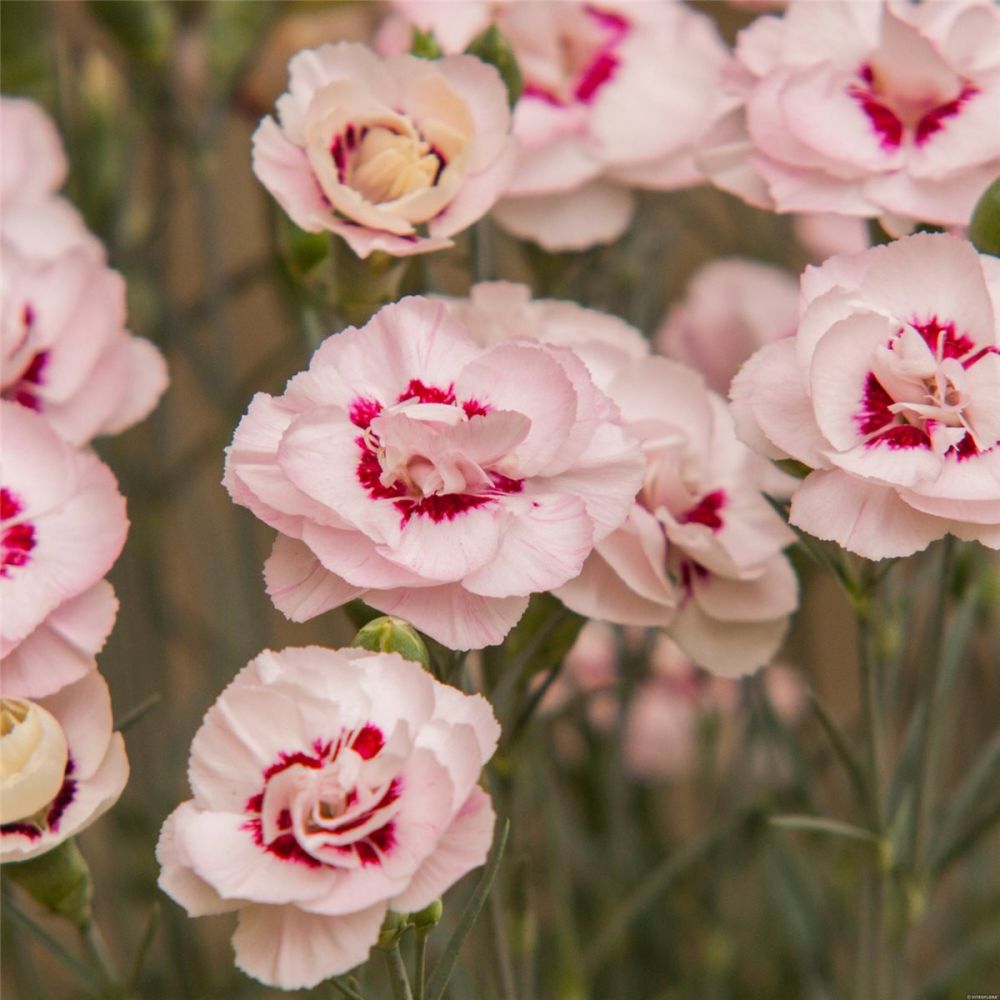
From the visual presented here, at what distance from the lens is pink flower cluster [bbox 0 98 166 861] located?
0.39 meters

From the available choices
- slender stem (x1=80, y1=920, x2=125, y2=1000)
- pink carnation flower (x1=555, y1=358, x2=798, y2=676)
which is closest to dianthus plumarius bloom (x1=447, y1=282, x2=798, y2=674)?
pink carnation flower (x1=555, y1=358, x2=798, y2=676)

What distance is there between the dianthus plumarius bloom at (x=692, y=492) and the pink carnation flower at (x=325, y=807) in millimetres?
129

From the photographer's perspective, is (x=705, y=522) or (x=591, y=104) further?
(x=591, y=104)

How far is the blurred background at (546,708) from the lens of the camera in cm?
63

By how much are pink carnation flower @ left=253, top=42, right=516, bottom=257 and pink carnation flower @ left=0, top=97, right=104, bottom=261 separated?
10cm

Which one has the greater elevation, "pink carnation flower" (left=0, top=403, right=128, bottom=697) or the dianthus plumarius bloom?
"pink carnation flower" (left=0, top=403, right=128, bottom=697)

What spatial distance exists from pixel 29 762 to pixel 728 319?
44cm

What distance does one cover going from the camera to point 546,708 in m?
0.81

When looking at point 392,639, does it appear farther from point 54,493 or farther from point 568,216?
point 568,216

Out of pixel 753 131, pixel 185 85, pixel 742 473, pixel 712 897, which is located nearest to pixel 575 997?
pixel 712 897

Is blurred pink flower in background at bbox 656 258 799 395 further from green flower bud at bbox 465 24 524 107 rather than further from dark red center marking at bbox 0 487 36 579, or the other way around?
dark red center marking at bbox 0 487 36 579

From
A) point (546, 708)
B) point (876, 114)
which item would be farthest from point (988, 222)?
point (546, 708)

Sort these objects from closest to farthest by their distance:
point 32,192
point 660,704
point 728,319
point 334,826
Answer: point 334,826
point 32,192
point 728,319
point 660,704

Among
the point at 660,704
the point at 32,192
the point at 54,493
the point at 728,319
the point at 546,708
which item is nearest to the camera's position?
the point at 54,493
